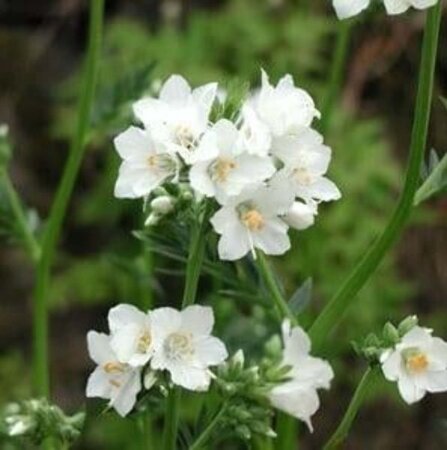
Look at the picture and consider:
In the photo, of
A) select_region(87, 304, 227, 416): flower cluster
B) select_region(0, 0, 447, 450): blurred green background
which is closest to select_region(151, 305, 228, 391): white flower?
select_region(87, 304, 227, 416): flower cluster

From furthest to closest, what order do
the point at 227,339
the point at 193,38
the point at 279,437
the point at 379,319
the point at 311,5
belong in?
the point at 311,5 → the point at 193,38 → the point at 379,319 → the point at 227,339 → the point at 279,437

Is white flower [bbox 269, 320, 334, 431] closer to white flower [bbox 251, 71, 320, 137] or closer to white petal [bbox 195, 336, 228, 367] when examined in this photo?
white petal [bbox 195, 336, 228, 367]

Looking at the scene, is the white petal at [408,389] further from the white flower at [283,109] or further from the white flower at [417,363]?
Answer: the white flower at [283,109]

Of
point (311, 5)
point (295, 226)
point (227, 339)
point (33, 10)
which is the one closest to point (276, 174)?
point (295, 226)

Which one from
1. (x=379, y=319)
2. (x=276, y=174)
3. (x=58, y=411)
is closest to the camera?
(x=276, y=174)

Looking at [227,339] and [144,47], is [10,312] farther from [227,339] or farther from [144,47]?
[227,339]

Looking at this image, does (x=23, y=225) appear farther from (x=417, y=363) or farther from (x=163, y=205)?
(x=417, y=363)

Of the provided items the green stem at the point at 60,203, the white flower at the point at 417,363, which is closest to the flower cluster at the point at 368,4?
the white flower at the point at 417,363
